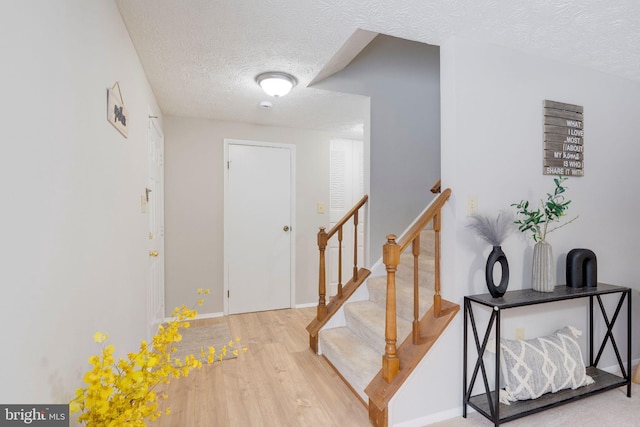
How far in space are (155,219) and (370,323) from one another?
2119mm

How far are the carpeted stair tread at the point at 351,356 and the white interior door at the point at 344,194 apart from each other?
1487 mm

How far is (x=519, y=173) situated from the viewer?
2.04 metres

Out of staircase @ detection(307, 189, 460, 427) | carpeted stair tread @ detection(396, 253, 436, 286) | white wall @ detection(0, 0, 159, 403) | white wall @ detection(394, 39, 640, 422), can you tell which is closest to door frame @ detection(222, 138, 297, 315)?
staircase @ detection(307, 189, 460, 427)

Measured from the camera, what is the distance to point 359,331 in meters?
2.45

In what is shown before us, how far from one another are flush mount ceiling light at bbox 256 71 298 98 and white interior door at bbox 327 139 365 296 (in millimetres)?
1701

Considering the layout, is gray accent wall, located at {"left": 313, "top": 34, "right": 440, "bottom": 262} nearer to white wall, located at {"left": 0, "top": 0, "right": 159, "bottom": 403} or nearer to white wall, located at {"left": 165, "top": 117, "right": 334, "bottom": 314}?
white wall, located at {"left": 165, "top": 117, "right": 334, "bottom": 314}

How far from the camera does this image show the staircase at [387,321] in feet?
5.68

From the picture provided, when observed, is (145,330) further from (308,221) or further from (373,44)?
(373,44)

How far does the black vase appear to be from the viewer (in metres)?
1.78

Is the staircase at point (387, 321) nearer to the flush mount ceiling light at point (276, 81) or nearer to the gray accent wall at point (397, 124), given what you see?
the gray accent wall at point (397, 124)

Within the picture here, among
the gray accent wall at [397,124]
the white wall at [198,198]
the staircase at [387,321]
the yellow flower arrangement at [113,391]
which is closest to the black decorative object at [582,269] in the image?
the staircase at [387,321]

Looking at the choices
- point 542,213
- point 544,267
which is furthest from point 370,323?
point 542,213

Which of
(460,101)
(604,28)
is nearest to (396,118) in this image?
(460,101)

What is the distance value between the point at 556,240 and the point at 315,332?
78.6 inches
